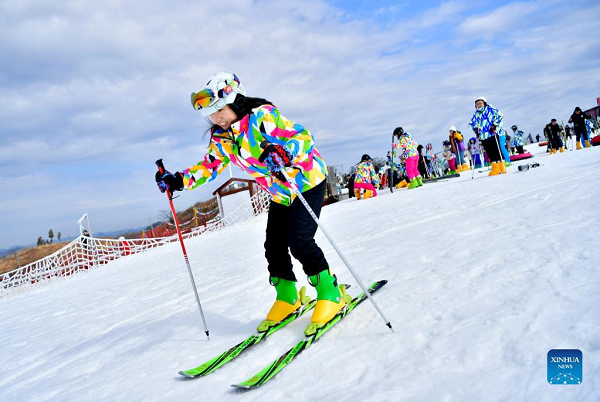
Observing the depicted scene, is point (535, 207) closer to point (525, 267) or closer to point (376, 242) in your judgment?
point (376, 242)

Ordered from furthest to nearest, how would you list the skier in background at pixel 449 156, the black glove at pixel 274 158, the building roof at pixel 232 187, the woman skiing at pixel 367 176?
the building roof at pixel 232 187, the skier in background at pixel 449 156, the woman skiing at pixel 367 176, the black glove at pixel 274 158

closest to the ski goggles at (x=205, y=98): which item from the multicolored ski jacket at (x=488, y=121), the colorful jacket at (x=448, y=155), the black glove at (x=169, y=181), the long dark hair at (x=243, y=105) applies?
the long dark hair at (x=243, y=105)

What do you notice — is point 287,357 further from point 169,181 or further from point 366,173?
point 366,173

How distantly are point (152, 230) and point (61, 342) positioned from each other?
16.1 metres

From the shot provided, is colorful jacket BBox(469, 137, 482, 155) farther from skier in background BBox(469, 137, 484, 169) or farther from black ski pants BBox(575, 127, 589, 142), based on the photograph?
black ski pants BBox(575, 127, 589, 142)

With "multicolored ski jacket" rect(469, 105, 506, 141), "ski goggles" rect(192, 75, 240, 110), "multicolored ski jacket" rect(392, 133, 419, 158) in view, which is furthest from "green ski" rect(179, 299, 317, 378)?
"multicolored ski jacket" rect(392, 133, 419, 158)

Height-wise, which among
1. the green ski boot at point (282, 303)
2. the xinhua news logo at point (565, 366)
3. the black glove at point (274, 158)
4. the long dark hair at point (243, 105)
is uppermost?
the long dark hair at point (243, 105)

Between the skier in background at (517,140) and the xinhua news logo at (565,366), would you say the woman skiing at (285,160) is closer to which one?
the xinhua news logo at (565,366)

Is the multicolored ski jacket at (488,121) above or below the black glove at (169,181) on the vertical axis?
above

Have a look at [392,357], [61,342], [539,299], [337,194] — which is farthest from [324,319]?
[337,194]

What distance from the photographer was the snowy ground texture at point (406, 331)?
1.51m

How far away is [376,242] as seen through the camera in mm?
4875

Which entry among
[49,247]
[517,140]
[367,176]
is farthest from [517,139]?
[49,247]

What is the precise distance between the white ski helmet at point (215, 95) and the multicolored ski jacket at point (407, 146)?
1065cm
